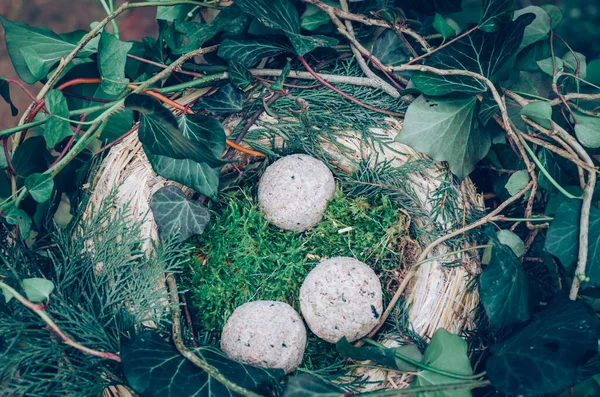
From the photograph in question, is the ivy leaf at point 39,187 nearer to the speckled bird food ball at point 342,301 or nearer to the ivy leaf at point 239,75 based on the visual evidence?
the ivy leaf at point 239,75

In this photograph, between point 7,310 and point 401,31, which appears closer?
point 7,310

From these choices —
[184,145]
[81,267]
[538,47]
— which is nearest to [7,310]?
[81,267]

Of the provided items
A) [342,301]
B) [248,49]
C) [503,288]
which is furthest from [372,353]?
[248,49]

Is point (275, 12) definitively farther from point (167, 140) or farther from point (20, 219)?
point (20, 219)

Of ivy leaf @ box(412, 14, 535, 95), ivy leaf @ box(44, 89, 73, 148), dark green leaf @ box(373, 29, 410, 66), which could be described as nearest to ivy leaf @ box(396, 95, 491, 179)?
ivy leaf @ box(412, 14, 535, 95)

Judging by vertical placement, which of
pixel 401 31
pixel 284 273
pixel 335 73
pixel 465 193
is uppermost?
pixel 401 31

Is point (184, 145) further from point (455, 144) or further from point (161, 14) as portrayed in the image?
point (455, 144)
